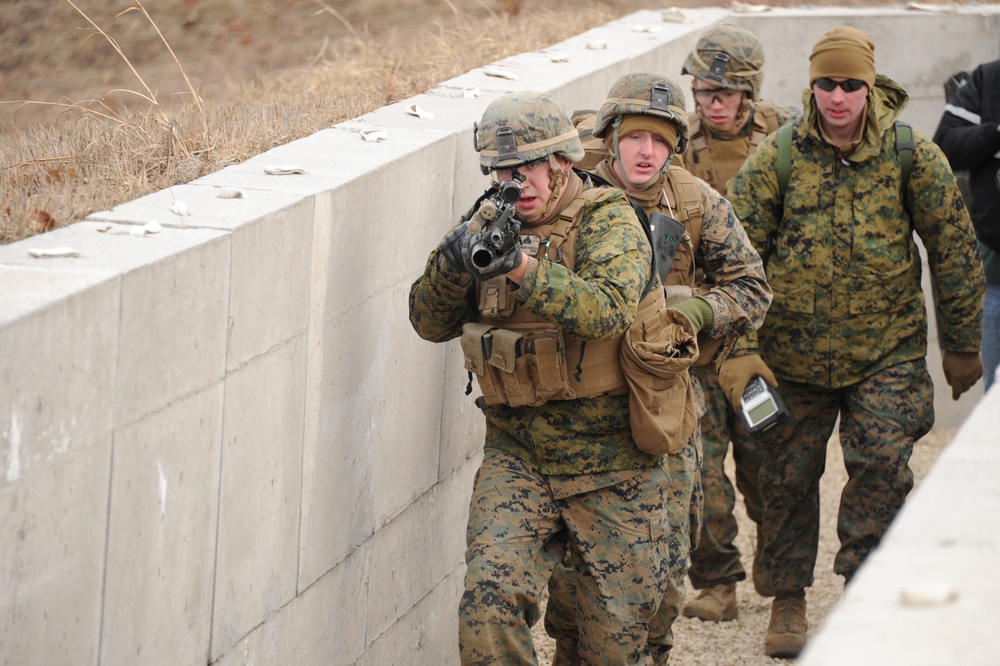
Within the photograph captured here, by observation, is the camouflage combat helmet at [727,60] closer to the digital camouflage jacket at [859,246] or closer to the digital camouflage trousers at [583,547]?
the digital camouflage jacket at [859,246]

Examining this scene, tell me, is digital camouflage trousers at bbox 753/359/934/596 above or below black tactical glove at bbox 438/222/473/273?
below

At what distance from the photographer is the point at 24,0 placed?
1268cm

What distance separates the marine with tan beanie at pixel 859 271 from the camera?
5477mm

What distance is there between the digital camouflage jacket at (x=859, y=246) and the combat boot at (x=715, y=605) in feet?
3.64

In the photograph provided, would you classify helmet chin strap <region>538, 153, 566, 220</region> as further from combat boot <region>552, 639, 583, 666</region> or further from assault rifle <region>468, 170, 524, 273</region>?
combat boot <region>552, 639, 583, 666</region>

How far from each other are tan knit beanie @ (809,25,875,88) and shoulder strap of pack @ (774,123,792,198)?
0.28 meters

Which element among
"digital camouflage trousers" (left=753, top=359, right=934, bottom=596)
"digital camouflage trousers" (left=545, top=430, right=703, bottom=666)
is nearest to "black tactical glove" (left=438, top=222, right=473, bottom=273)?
"digital camouflage trousers" (left=545, top=430, right=703, bottom=666)

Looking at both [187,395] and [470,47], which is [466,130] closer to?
[187,395]

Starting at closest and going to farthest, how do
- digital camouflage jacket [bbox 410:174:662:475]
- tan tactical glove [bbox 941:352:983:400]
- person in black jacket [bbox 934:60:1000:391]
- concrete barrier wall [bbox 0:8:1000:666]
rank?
concrete barrier wall [bbox 0:8:1000:666]
digital camouflage jacket [bbox 410:174:662:475]
tan tactical glove [bbox 941:352:983:400]
person in black jacket [bbox 934:60:1000:391]

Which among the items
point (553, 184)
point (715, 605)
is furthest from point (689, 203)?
point (715, 605)

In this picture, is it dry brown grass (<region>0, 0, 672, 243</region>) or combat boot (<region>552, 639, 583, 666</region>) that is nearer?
dry brown grass (<region>0, 0, 672, 243</region>)

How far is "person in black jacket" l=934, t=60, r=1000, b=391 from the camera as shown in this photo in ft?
20.1

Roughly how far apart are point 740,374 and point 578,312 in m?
1.85

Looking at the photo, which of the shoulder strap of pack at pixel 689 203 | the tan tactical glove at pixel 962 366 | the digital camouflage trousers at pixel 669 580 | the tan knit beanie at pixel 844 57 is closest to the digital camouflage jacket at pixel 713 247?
the shoulder strap of pack at pixel 689 203
